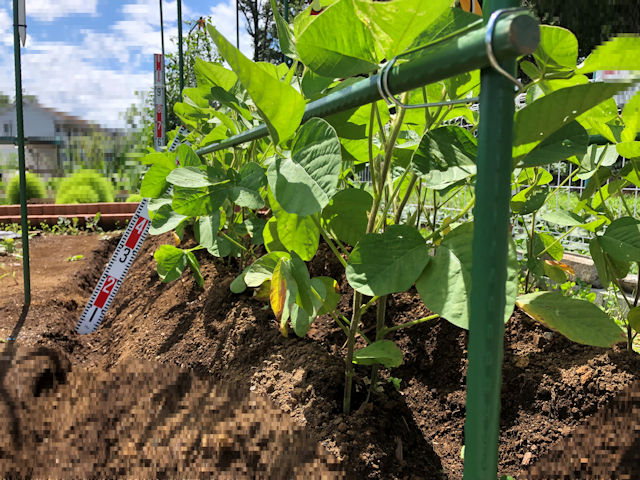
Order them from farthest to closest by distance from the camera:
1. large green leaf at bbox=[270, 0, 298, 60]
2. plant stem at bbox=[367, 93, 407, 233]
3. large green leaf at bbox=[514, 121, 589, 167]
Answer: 1. large green leaf at bbox=[270, 0, 298, 60]
2. plant stem at bbox=[367, 93, 407, 233]
3. large green leaf at bbox=[514, 121, 589, 167]

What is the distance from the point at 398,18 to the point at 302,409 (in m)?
0.79

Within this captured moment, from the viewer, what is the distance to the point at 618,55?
636 mm

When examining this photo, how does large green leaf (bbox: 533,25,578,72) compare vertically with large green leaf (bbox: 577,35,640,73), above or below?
above

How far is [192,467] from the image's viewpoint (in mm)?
941

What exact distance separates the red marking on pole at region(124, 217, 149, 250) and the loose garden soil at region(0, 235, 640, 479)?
96 cm

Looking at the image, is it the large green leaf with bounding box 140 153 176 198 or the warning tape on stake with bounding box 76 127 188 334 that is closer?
the large green leaf with bounding box 140 153 176 198

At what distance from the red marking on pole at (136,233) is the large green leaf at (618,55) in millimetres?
2312

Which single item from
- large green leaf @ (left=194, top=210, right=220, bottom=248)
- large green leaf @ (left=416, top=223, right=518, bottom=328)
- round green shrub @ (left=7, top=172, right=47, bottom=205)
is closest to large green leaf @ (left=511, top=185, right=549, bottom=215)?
large green leaf @ (left=416, top=223, right=518, bottom=328)

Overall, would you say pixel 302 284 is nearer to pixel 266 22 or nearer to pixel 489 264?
pixel 489 264

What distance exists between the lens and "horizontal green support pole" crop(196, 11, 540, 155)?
43 centimetres

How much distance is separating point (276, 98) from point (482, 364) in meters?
0.44

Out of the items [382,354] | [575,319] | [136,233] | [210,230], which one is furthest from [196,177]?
[136,233]

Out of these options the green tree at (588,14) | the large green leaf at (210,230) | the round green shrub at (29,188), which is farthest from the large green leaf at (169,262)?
the green tree at (588,14)

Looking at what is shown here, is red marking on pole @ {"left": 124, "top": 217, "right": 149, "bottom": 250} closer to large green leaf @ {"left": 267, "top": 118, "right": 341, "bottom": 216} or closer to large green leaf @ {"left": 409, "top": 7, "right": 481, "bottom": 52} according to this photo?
large green leaf @ {"left": 267, "top": 118, "right": 341, "bottom": 216}
